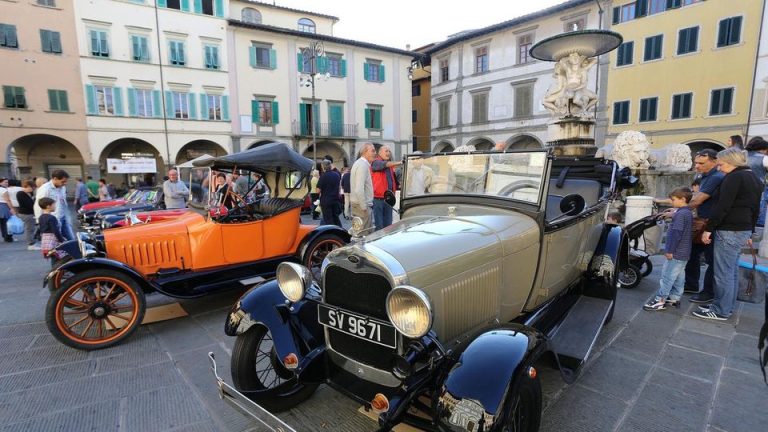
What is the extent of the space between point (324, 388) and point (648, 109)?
74.3 feet

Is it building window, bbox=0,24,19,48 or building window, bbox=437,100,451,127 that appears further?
building window, bbox=437,100,451,127

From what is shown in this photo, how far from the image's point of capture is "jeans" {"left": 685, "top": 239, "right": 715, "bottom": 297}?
446 centimetres

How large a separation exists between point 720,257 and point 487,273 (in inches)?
124

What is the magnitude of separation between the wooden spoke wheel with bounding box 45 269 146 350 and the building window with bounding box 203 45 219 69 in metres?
20.2

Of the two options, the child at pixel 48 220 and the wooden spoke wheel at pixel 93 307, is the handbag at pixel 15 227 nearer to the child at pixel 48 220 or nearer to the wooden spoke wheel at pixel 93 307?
the child at pixel 48 220

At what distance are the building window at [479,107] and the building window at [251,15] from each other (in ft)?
48.0

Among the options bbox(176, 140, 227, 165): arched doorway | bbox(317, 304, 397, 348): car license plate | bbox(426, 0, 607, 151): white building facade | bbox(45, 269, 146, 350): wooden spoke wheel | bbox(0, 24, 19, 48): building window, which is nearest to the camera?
bbox(317, 304, 397, 348): car license plate

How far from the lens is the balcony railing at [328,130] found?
23.1 meters

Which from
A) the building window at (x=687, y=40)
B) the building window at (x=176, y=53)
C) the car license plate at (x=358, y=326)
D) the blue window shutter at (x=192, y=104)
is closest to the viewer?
the car license plate at (x=358, y=326)

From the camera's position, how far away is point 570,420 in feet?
7.94

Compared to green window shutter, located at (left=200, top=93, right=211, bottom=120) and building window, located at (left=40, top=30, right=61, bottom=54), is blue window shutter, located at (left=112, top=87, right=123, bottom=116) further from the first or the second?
green window shutter, located at (left=200, top=93, right=211, bottom=120)

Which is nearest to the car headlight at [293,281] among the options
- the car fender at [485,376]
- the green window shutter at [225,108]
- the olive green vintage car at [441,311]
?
the olive green vintage car at [441,311]

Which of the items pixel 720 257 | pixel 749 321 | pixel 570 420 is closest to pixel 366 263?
pixel 570 420

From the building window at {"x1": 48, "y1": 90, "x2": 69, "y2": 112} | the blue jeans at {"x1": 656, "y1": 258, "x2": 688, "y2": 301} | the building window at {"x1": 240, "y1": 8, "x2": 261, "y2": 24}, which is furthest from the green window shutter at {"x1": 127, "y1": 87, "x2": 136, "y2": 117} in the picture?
the blue jeans at {"x1": 656, "y1": 258, "x2": 688, "y2": 301}
